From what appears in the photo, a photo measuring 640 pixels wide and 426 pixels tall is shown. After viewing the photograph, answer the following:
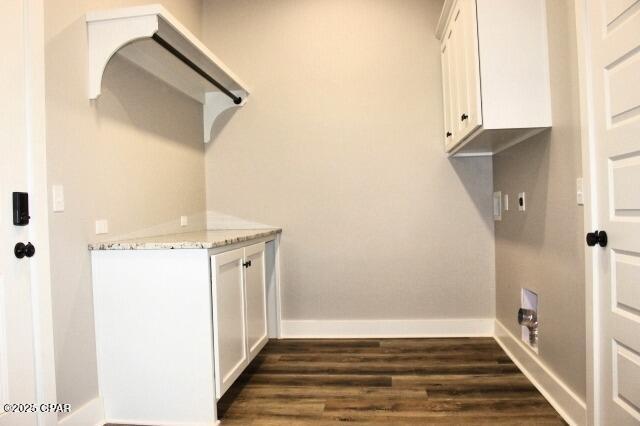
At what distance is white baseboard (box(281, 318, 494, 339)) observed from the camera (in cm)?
341

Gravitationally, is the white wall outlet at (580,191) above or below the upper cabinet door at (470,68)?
below

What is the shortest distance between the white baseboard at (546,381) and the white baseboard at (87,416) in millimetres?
2257

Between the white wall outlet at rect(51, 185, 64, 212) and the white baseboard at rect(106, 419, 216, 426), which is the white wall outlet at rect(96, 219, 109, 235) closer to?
the white wall outlet at rect(51, 185, 64, 212)

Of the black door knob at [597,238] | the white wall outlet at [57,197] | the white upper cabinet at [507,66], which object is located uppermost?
the white upper cabinet at [507,66]

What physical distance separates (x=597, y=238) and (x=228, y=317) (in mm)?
1735

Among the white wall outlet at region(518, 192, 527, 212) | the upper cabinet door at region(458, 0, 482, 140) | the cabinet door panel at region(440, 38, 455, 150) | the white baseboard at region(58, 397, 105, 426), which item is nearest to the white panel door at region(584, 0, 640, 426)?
the upper cabinet door at region(458, 0, 482, 140)

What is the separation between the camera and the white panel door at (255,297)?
104 inches

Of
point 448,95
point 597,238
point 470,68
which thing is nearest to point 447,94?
point 448,95

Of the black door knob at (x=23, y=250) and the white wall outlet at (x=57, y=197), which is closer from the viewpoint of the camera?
the black door knob at (x=23, y=250)

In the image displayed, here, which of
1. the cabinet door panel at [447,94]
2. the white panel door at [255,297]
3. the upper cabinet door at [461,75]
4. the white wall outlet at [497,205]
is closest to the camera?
the upper cabinet door at [461,75]

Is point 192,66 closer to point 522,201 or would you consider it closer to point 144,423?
point 144,423

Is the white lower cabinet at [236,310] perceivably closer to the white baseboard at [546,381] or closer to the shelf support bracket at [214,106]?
the shelf support bracket at [214,106]

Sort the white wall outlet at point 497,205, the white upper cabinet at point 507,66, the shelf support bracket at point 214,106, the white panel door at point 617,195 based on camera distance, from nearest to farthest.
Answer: the white panel door at point 617,195
the white upper cabinet at point 507,66
the white wall outlet at point 497,205
the shelf support bracket at point 214,106

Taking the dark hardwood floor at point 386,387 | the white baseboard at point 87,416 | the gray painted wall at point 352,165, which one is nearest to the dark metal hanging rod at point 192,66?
the gray painted wall at point 352,165
